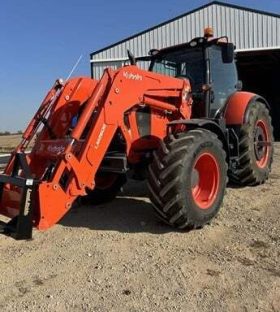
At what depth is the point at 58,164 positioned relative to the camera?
5242mm

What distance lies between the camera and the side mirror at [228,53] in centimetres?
752

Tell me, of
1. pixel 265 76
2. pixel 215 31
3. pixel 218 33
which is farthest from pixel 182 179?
pixel 265 76

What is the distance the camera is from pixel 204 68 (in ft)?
25.1

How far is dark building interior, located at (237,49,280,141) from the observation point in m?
22.2

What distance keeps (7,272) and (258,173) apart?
486 cm

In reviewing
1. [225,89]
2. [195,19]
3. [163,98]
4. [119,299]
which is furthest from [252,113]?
[195,19]

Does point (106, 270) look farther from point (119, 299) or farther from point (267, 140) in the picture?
point (267, 140)

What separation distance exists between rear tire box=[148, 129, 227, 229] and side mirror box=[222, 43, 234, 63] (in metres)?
1.70

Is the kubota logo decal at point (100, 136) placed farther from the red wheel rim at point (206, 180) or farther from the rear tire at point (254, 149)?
the rear tire at point (254, 149)

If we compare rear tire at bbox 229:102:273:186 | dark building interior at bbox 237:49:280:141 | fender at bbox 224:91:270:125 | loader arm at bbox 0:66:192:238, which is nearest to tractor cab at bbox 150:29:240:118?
fender at bbox 224:91:270:125

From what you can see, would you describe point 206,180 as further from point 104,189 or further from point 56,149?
point 56,149

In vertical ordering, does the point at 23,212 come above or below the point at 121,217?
above

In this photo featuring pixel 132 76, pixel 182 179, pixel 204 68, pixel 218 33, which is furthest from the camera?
pixel 218 33

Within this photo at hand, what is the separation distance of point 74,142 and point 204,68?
308 centimetres
